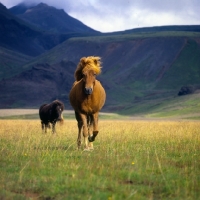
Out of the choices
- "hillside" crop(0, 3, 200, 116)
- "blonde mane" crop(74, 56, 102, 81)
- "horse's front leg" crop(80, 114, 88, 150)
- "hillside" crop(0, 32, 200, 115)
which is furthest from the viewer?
"hillside" crop(0, 32, 200, 115)

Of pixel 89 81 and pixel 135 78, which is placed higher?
pixel 135 78

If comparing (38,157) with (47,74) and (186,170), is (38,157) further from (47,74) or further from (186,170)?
(47,74)

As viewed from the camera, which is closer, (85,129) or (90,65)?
(85,129)

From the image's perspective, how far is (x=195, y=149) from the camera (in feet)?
45.3

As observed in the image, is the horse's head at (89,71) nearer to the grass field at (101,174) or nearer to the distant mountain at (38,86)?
the grass field at (101,174)

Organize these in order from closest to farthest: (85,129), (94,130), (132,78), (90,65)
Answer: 1. (94,130)
2. (85,129)
3. (90,65)
4. (132,78)

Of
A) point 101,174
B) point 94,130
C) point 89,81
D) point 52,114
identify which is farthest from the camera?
point 52,114

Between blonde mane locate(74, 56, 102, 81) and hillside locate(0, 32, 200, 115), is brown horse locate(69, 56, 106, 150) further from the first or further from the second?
hillside locate(0, 32, 200, 115)

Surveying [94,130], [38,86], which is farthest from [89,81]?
[38,86]

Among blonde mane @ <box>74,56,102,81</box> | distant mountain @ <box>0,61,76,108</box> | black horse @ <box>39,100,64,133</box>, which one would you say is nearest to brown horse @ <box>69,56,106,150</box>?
blonde mane @ <box>74,56,102,81</box>

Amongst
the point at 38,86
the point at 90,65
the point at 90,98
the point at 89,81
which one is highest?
the point at 38,86

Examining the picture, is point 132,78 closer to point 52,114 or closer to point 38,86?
point 38,86

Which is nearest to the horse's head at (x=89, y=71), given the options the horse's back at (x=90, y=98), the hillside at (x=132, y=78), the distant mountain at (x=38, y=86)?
the horse's back at (x=90, y=98)

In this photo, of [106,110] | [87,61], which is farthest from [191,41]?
[87,61]
